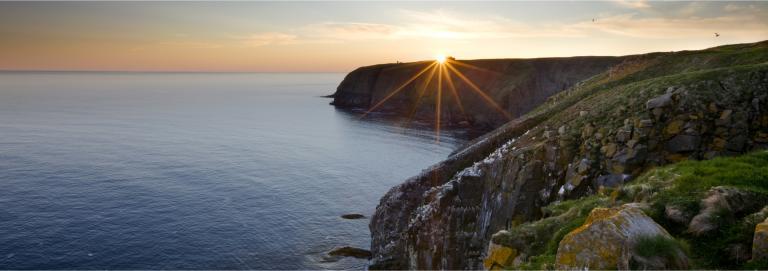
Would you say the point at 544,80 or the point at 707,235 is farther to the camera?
the point at 544,80

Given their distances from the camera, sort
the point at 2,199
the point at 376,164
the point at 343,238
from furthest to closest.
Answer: the point at 376,164 → the point at 2,199 → the point at 343,238

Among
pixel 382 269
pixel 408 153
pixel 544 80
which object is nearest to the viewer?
pixel 382 269

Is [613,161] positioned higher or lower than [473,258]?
higher

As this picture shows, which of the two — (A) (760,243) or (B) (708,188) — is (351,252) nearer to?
(B) (708,188)

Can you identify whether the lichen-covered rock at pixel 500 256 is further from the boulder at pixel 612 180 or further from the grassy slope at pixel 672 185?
the boulder at pixel 612 180

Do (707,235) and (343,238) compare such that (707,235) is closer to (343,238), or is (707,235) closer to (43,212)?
(343,238)

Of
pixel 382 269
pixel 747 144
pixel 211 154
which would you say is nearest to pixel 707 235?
pixel 747 144

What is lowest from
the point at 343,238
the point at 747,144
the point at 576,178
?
the point at 343,238

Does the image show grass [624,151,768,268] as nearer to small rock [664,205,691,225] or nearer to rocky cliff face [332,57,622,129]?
small rock [664,205,691,225]

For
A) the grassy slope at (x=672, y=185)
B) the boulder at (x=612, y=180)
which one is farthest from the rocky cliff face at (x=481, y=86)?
the boulder at (x=612, y=180)
